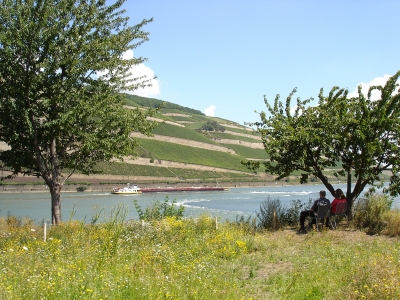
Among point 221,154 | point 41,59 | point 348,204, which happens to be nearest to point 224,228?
point 348,204

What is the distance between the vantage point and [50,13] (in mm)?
11961

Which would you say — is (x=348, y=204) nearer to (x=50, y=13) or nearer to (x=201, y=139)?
(x=50, y=13)

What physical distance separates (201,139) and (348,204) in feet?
495

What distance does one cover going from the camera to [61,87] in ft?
42.1

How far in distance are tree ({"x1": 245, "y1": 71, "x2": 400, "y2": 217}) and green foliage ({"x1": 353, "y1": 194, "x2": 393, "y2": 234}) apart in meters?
0.40

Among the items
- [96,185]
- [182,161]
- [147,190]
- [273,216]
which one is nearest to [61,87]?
[273,216]

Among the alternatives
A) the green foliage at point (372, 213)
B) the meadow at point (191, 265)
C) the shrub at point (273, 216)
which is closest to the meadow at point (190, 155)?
the shrub at point (273, 216)

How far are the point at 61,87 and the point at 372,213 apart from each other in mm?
10130

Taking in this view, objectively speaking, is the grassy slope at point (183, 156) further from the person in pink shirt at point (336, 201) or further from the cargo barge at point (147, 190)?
the person in pink shirt at point (336, 201)

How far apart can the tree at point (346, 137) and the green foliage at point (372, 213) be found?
0.40 metres

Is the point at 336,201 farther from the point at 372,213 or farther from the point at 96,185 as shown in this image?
the point at 96,185

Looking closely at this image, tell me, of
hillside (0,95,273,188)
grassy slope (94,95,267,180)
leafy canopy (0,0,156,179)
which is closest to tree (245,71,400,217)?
leafy canopy (0,0,156,179)

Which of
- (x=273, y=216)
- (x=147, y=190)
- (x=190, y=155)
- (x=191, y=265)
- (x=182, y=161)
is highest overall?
(x=190, y=155)

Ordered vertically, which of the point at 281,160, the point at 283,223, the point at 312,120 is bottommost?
the point at 283,223
